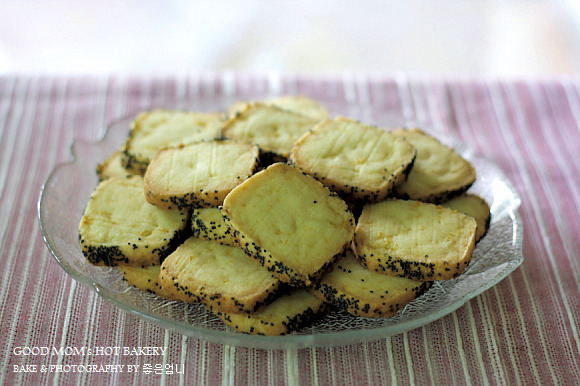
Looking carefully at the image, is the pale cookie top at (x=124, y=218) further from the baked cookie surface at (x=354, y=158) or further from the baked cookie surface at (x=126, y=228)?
the baked cookie surface at (x=354, y=158)

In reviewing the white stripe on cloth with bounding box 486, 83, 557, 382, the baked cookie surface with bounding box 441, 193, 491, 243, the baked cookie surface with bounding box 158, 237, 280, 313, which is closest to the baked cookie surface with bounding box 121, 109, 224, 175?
the baked cookie surface with bounding box 158, 237, 280, 313

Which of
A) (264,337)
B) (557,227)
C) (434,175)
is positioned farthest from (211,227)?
(557,227)

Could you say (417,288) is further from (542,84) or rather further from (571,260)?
(542,84)

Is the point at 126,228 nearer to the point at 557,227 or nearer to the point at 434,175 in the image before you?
the point at 434,175

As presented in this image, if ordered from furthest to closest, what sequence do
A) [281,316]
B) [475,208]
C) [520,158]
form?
[520,158]
[475,208]
[281,316]

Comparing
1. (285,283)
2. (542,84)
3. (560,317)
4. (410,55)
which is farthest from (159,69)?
(560,317)

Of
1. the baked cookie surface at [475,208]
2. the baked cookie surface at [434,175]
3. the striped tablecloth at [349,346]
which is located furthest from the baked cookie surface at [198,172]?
the baked cookie surface at [475,208]
